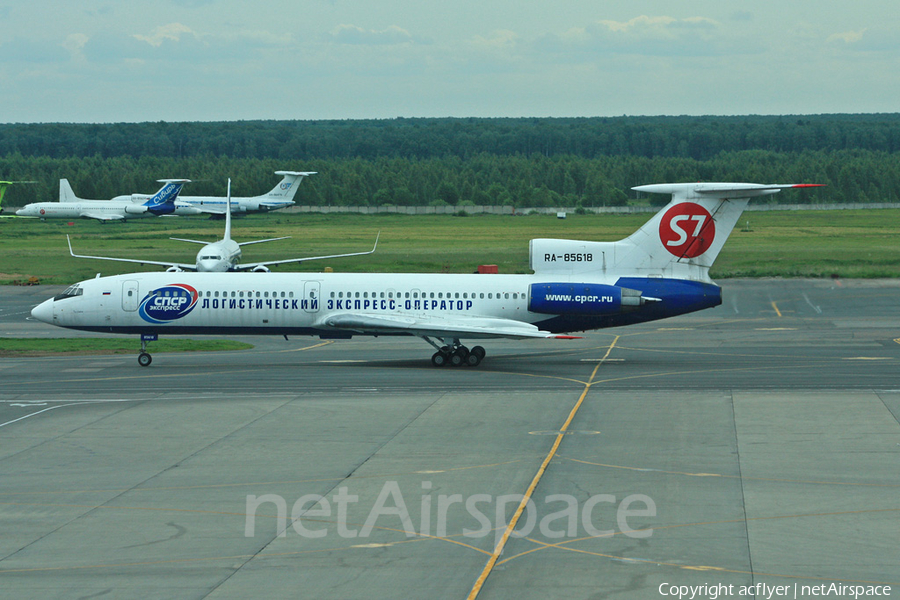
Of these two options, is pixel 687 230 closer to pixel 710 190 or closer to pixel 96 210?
pixel 710 190

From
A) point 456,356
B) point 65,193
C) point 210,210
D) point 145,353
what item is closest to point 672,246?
point 456,356

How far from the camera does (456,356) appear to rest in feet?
145

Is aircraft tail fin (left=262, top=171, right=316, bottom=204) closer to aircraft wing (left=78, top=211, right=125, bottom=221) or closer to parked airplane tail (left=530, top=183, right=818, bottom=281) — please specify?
aircraft wing (left=78, top=211, right=125, bottom=221)

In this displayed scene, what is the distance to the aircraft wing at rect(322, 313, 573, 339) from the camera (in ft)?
140

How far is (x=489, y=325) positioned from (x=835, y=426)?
16448 millimetres

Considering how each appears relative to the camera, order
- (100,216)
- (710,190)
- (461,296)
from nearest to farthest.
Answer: (710,190) → (461,296) → (100,216)

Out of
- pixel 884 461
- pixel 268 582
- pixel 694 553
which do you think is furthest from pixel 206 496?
pixel 884 461

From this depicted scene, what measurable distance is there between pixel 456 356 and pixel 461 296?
2648 mm

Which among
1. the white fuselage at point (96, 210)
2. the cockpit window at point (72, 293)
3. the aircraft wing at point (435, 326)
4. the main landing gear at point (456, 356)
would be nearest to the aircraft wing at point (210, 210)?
the white fuselage at point (96, 210)

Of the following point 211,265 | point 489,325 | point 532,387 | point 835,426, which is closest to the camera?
point 835,426

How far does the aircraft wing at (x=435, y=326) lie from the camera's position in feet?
140

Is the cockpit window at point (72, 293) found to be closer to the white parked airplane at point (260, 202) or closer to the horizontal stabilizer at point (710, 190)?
the horizontal stabilizer at point (710, 190)

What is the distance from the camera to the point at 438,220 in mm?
164750

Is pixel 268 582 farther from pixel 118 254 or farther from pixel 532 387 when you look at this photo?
pixel 118 254
